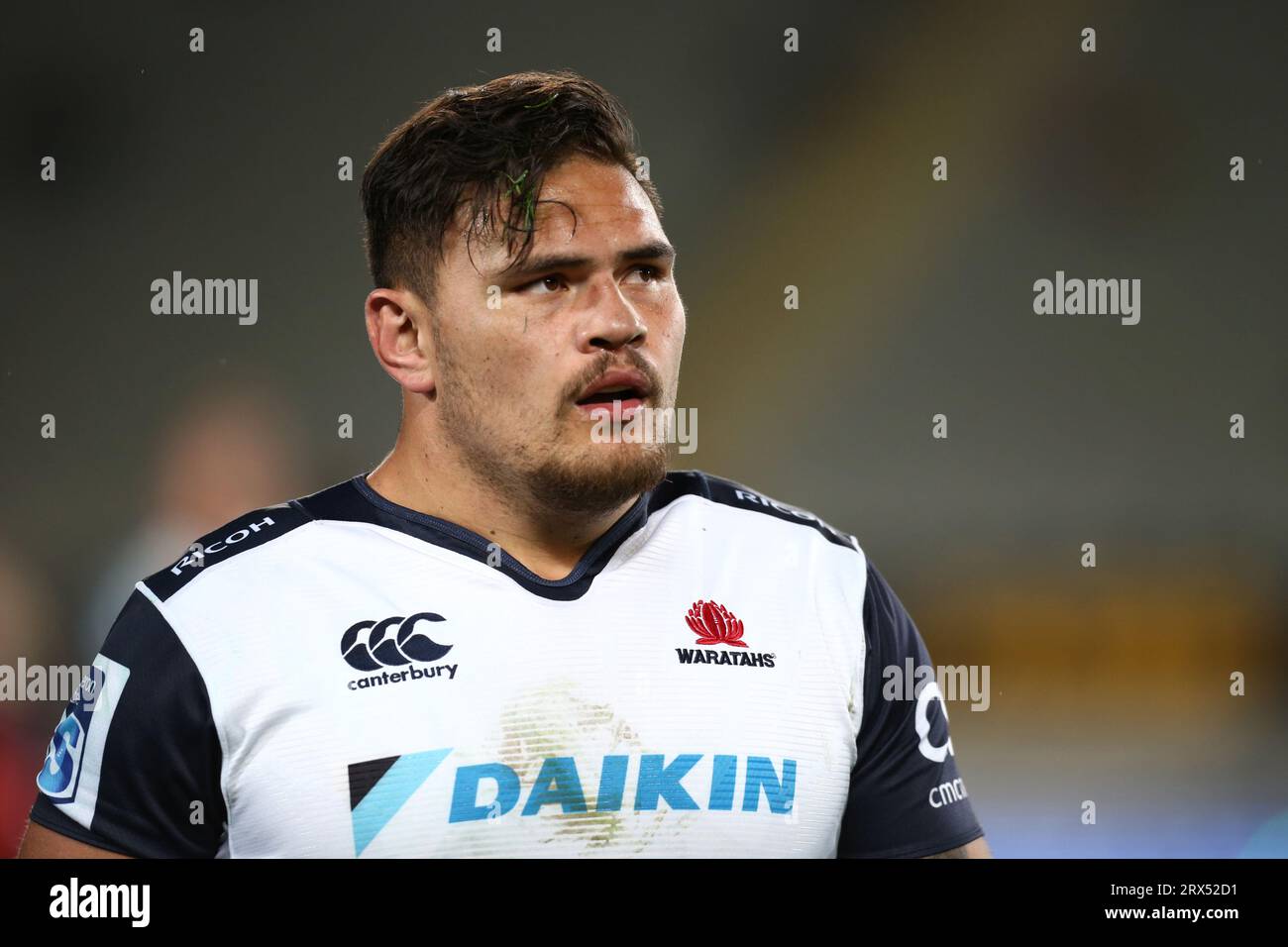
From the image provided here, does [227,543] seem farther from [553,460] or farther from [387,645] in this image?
[553,460]

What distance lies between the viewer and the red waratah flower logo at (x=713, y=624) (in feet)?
7.14

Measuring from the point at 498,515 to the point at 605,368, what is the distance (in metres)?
0.33

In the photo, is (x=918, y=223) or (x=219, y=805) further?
(x=918, y=223)

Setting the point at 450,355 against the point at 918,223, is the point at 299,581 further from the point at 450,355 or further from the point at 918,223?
the point at 918,223

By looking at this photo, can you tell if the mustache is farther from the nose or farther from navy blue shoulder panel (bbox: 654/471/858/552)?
navy blue shoulder panel (bbox: 654/471/858/552)

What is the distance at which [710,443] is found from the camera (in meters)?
5.11

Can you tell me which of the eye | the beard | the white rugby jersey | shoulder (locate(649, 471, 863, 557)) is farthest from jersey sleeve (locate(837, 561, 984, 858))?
the eye

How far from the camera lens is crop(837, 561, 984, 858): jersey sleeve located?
2180mm

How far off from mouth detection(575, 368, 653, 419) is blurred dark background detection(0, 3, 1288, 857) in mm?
2387

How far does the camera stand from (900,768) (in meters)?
2.21

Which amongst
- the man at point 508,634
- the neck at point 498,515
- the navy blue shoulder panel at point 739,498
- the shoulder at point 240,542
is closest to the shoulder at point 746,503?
the navy blue shoulder panel at point 739,498

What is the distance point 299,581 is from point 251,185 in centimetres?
246
